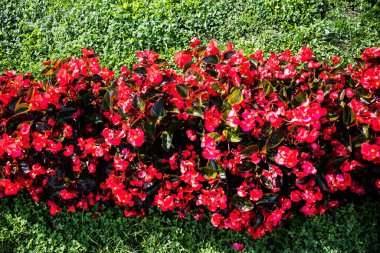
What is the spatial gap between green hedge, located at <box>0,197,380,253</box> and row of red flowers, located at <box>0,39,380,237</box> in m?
0.17

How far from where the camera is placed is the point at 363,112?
8.93 feet

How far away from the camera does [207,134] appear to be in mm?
2768

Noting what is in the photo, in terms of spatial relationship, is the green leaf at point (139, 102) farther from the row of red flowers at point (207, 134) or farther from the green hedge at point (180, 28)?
the green hedge at point (180, 28)

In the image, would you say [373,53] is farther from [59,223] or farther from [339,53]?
[59,223]

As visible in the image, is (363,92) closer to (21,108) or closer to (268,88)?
(268,88)

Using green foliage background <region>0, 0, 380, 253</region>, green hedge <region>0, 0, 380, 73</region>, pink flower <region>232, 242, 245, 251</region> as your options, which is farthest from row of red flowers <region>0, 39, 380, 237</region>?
green hedge <region>0, 0, 380, 73</region>

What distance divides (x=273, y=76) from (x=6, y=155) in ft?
6.14

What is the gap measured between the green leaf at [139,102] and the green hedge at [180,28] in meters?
1.72

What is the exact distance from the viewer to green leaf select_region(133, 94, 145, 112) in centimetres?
272

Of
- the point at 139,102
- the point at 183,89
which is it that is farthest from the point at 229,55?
the point at 139,102

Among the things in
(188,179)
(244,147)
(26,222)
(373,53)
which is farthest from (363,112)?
(26,222)

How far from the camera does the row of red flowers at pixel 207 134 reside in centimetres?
275

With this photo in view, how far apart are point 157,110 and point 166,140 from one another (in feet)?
0.67

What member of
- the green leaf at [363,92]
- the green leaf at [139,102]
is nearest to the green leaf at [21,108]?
the green leaf at [139,102]
